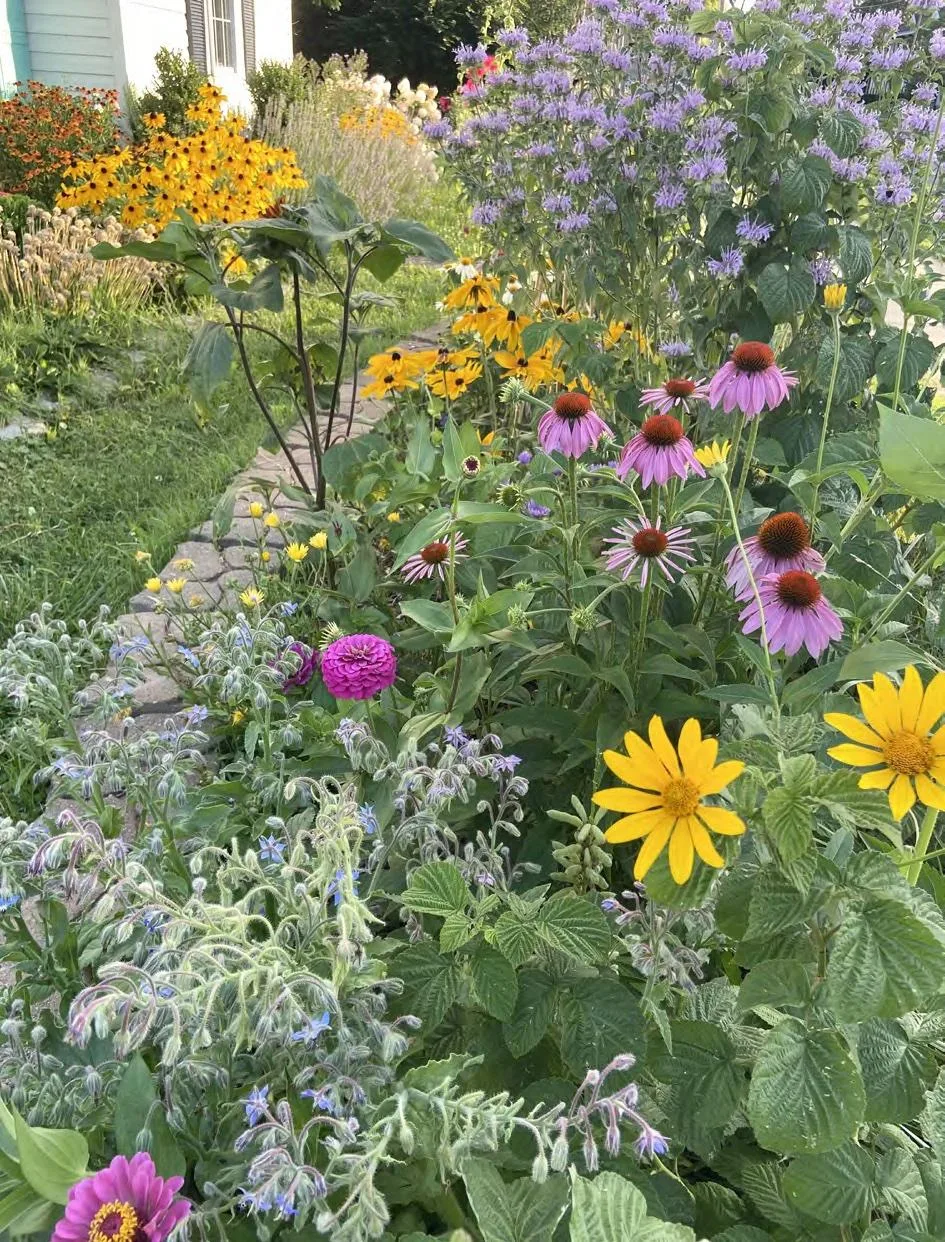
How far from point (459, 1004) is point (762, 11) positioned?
7.90 feet

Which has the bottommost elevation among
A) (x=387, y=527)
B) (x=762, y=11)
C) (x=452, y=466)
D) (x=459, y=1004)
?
(x=387, y=527)

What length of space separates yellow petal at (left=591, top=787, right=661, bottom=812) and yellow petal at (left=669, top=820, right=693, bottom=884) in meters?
0.03

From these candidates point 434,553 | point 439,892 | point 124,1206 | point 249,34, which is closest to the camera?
point 124,1206

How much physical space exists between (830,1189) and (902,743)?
0.41 meters

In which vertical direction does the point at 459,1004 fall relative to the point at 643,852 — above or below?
below

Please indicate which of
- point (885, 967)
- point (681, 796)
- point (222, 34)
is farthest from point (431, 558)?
point (222, 34)

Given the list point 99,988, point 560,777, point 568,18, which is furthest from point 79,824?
point 568,18

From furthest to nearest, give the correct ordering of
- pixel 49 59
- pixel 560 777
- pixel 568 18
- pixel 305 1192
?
pixel 568 18 → pixel 49 59 → pixel 560 777 → pixel 305 1192

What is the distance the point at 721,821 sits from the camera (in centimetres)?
72

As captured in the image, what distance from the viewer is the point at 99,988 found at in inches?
30.1

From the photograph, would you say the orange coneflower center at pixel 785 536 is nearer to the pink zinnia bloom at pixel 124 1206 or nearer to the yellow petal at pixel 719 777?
the yellow petal at pixel 719 777

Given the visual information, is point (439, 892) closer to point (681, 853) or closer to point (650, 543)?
point (681, 853)

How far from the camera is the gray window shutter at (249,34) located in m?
10.7

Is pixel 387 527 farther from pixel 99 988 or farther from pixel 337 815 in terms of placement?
pixel 99 988
